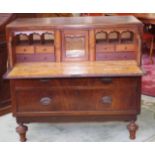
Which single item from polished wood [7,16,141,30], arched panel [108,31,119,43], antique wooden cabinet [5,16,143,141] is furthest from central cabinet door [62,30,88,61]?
arched panel [108,31,119,43]

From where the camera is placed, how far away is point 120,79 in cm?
212

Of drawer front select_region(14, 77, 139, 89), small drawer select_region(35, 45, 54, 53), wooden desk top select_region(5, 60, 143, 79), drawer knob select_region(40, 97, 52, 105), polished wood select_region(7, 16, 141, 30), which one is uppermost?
polished wood select_region(7, 16, 141, 30)

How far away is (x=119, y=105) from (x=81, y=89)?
32cm

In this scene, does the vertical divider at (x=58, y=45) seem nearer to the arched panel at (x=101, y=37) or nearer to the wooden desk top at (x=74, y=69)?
the wooden desk top at (x=74, y=69)

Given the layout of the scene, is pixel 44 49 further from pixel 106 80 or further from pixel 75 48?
pixel 106 80

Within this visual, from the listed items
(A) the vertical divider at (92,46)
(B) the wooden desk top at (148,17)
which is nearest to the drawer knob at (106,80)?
(A) the vertical divider at (92,46)

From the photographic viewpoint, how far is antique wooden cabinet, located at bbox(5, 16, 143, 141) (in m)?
2.12

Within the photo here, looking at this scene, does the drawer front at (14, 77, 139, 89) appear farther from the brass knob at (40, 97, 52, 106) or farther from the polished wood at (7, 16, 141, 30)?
the polished wood at (7, 16, 141, 30)

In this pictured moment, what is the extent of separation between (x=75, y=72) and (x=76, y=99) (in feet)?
0.73

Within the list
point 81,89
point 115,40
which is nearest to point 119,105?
point 81,89

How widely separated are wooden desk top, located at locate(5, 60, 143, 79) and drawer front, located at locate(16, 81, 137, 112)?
0.14 m

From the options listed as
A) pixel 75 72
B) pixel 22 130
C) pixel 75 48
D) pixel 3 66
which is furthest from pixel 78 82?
pixel 3 66

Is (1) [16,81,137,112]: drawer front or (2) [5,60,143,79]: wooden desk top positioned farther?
(1) [16,81,137,112]: drawer front

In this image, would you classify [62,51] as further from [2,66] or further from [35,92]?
[2,66]
